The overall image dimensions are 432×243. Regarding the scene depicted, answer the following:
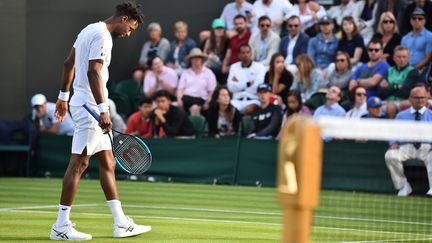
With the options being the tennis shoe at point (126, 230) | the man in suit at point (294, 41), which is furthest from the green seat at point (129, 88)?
the tennis shoe at point (126, 230)

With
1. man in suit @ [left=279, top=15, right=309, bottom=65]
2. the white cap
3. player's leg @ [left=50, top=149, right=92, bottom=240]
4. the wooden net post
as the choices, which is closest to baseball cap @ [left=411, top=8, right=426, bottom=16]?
man in suit @ [left=279, top=15, right=309, bottom=65]

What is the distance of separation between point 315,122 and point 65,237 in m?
5.66

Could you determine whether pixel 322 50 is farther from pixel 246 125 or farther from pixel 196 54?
pixel 196 54

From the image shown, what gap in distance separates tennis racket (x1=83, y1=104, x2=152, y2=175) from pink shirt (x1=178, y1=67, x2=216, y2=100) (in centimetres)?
1171

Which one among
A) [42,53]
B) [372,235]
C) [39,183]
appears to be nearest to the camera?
[372,235]

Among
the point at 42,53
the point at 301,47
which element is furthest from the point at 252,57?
the point at 42,53

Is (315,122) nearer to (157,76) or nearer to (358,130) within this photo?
(358,130)

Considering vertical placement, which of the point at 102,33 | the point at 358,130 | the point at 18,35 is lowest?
the point at 358,130

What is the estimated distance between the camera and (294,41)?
21719 millimetres

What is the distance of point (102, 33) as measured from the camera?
10047 mm

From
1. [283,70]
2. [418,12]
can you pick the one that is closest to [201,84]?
[283,70]

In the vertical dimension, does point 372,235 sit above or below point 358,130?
below

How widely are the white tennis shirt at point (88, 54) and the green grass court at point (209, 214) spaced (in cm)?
138

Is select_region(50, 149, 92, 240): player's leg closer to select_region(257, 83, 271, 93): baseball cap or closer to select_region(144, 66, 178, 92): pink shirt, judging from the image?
select_region(257, 83, 271, 93): baseball cap
